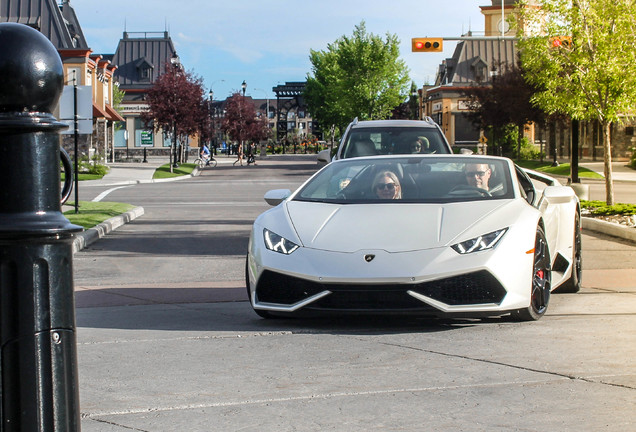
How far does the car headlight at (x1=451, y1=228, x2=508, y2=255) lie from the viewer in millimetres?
6379

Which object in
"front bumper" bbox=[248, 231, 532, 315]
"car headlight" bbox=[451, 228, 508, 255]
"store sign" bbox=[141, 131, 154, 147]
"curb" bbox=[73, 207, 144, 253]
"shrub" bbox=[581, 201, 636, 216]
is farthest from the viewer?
"store sign" bbox=[141, 131, 154, 147]

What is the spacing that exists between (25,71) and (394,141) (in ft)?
39.1

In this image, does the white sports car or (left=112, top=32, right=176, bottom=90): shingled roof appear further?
(left=112, top=32, right=176, bottom=90): shingled roof

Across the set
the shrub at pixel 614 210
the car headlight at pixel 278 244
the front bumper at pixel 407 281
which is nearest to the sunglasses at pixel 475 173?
the front bumper at pixel 407 281

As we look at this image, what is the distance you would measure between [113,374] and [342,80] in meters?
71.5

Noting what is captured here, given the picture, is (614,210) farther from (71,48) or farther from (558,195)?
(71,48)

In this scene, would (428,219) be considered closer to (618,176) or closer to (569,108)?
(569,108)

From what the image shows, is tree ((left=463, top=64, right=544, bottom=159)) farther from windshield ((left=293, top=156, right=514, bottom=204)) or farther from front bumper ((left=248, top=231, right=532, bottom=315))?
front bumper ((left=248, top=231, right=532, bottom=315))

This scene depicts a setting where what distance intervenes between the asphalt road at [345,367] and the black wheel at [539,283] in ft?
0.29

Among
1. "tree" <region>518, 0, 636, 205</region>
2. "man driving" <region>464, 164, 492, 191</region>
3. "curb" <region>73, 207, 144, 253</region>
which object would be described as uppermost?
"tree" <region>518, 0, 636, 205</region>

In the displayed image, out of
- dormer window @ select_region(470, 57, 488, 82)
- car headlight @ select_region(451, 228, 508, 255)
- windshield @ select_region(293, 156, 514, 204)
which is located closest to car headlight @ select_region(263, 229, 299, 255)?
windshield @ select_region(293, 156, 514, 204)

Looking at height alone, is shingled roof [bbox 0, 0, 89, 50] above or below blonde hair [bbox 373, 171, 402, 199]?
above

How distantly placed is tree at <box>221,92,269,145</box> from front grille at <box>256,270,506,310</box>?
265 ft

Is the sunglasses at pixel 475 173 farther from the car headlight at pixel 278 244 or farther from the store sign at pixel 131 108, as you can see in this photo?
the store sign at pixel 131 108
